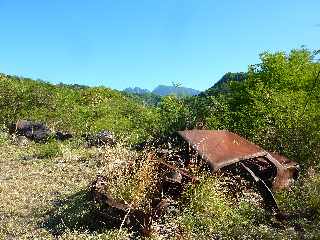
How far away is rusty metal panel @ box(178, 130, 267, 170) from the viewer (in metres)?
9.12

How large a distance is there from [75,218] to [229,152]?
2912 millimetres

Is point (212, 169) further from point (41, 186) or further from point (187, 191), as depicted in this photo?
point (41, 186)

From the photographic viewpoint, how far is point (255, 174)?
9.77m

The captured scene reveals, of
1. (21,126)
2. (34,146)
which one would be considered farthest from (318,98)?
(21,126)

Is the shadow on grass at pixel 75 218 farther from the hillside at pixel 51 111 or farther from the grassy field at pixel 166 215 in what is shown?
the hillside at pixel 51 111

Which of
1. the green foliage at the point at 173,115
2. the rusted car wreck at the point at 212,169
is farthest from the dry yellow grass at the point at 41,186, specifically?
the green foliage at the point at 173,115

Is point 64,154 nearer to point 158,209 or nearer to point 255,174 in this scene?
point 255,174

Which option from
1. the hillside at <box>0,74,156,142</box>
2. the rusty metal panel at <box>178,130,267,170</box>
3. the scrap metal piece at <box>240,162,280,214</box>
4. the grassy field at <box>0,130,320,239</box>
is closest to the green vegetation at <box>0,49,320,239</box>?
the grassy field at <box>0,130,320,239</box>

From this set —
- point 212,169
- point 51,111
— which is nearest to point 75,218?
point 212,169

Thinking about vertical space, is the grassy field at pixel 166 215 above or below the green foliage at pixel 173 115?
below

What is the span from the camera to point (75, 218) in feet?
27.8

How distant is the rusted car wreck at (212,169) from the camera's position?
7770 millimetres

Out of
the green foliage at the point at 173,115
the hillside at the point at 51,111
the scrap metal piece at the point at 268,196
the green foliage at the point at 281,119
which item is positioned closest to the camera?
the scrap metal piece at the point at 268,196

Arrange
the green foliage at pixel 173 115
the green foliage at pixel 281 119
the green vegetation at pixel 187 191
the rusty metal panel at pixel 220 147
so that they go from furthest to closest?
1. the green foliage at pixel 173 115
2. the green foliage at pixel 281 119
3. the rusty metal panel at pixel 220 147
4. the green vegetation at pixel 187 191
